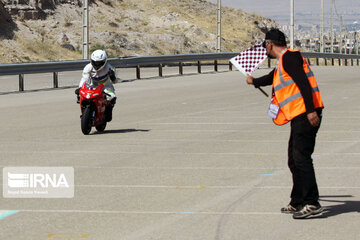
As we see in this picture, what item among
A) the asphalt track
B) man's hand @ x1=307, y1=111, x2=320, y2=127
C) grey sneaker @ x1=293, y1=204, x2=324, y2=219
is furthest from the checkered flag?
grey sneaker @ x1=293, y1=204, x2=324, y2=219

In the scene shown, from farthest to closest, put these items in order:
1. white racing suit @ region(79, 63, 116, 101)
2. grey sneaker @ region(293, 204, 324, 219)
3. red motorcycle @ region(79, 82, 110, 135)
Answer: white racing suit @ region(79, 63, 116, 101)
red motorcycle @ region(79, 82, 110, 135)
grey sneaker @ region(293, 204, 324, 219)

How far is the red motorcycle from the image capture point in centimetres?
1519

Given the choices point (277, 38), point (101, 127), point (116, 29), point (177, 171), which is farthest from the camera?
point (116, 29)

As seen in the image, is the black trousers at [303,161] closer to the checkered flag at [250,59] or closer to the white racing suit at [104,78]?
the checkered flag at [250,59]

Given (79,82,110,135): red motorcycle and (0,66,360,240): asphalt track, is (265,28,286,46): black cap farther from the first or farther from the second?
(79,82,110,135): red motorcycle

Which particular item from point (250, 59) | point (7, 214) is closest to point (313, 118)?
point (250, 59)

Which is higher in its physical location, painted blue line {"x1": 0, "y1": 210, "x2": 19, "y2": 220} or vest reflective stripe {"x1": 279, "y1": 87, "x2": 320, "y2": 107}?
vest reflective stripe {"x1": 279, "y1": 87, "x2": 320, "y2": 107}

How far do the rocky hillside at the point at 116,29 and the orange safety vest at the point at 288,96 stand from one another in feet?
137

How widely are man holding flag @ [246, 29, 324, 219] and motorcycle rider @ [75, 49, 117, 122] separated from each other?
767cm

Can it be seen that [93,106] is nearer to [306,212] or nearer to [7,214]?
[7,214]

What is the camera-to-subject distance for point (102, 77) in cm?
1570

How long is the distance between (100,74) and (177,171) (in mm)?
5463

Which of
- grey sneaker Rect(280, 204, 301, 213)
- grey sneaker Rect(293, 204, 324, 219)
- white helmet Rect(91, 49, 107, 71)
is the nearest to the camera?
grey sneaker Rect(293, 204, 324, 219)

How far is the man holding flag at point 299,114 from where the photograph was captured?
7820 millimetres
